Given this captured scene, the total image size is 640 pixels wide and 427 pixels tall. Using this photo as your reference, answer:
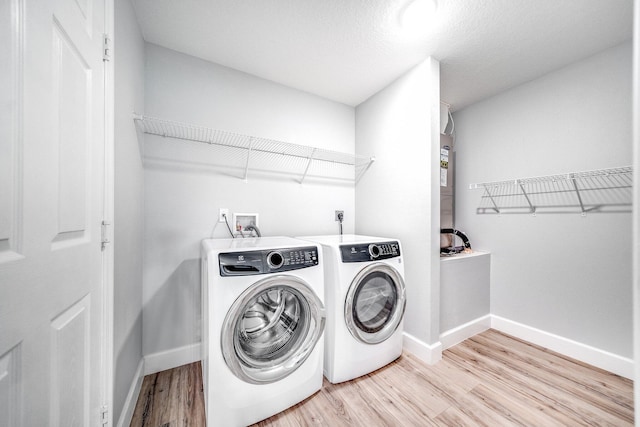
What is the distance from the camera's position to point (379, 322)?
1689 millimetres

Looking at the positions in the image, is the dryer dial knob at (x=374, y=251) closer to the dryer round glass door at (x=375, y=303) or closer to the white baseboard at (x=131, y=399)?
→ the dryer round glass door at (x=375, y=303)

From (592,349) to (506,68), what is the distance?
231cm

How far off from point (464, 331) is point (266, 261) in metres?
2.00

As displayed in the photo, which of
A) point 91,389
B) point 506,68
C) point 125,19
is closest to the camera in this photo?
point 91,389

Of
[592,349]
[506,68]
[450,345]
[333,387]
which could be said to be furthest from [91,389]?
[506,68]

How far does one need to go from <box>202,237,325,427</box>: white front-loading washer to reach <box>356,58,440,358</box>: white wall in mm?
934

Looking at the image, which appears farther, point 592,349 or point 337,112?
point 337,112

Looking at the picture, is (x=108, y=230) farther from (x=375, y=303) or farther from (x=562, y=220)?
(x=562, y=220)

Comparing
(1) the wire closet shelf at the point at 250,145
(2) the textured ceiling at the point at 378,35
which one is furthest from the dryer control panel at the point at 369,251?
(2) the textured ceiling at the point at 378,35

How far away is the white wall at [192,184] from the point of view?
1.64 m

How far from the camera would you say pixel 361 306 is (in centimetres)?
166

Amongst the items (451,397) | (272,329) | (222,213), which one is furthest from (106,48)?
(451,397)

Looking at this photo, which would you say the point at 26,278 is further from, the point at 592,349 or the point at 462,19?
the point at 592,349

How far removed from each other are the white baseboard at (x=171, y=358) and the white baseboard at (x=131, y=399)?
0.06 m
